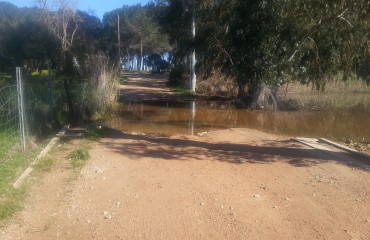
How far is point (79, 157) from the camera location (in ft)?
30.9

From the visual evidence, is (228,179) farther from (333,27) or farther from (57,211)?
(333,27)

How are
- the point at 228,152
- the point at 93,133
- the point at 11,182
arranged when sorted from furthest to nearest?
1. the point at 93,133
2. the point at 228,152
3. the point at 11,182

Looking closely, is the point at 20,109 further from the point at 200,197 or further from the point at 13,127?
the point at 200,197

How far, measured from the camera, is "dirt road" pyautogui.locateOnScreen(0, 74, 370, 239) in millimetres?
5477

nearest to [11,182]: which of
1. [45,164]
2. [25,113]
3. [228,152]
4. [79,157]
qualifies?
[45,164]

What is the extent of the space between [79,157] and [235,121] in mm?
11122

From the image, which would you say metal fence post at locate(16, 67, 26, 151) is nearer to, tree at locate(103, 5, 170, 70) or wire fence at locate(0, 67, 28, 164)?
wire fence at locate(0, 67, 28, 164)

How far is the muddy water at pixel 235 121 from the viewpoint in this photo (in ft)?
52.9

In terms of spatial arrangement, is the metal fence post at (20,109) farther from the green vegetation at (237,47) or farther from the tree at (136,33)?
the tree at (136,33)

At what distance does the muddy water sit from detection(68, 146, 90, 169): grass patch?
5.10 metres

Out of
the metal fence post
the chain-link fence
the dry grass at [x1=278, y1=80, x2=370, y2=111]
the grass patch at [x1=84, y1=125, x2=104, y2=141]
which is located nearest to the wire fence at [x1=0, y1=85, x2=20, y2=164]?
the chain-link fence

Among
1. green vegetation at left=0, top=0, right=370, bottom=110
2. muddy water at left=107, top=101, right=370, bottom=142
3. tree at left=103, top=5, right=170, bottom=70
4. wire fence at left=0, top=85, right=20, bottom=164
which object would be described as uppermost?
tree at left=103, top=5, right=170, bottom=70

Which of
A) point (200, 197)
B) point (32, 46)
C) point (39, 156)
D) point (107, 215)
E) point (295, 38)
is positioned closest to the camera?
point (107, 215)

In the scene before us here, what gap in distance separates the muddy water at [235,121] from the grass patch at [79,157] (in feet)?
16.7
